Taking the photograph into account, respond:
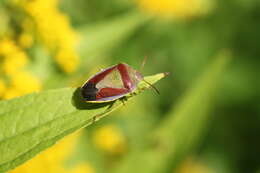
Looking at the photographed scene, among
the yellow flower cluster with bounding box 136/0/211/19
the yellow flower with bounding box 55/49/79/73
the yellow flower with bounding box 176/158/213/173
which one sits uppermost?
the yellow flower cluster with bounding box 136/0/211/19

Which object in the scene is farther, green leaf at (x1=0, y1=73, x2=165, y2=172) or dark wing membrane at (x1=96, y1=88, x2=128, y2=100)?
dark wing membrane at (x1=96, y1=88, x2=128, y2=100)

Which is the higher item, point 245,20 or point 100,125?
point 245,20

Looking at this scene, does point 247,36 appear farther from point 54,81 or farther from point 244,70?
point 54,81

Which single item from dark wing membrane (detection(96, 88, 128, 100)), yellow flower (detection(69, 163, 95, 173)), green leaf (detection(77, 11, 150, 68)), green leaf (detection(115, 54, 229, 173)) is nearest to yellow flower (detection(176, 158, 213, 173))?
yellow flower (detection(69, 163, 95, 173))

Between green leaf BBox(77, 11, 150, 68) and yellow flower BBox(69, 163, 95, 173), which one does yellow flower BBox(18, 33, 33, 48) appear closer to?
green leaf BBox(77, 11, 150, 68)

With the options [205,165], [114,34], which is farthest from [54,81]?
[205,165]

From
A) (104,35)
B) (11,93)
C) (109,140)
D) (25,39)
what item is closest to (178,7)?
(109,140)

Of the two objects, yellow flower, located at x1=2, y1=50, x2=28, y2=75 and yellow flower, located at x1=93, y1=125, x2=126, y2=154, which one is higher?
yellow flower, located at x1=2, y1=50, x2=28, y2=75
